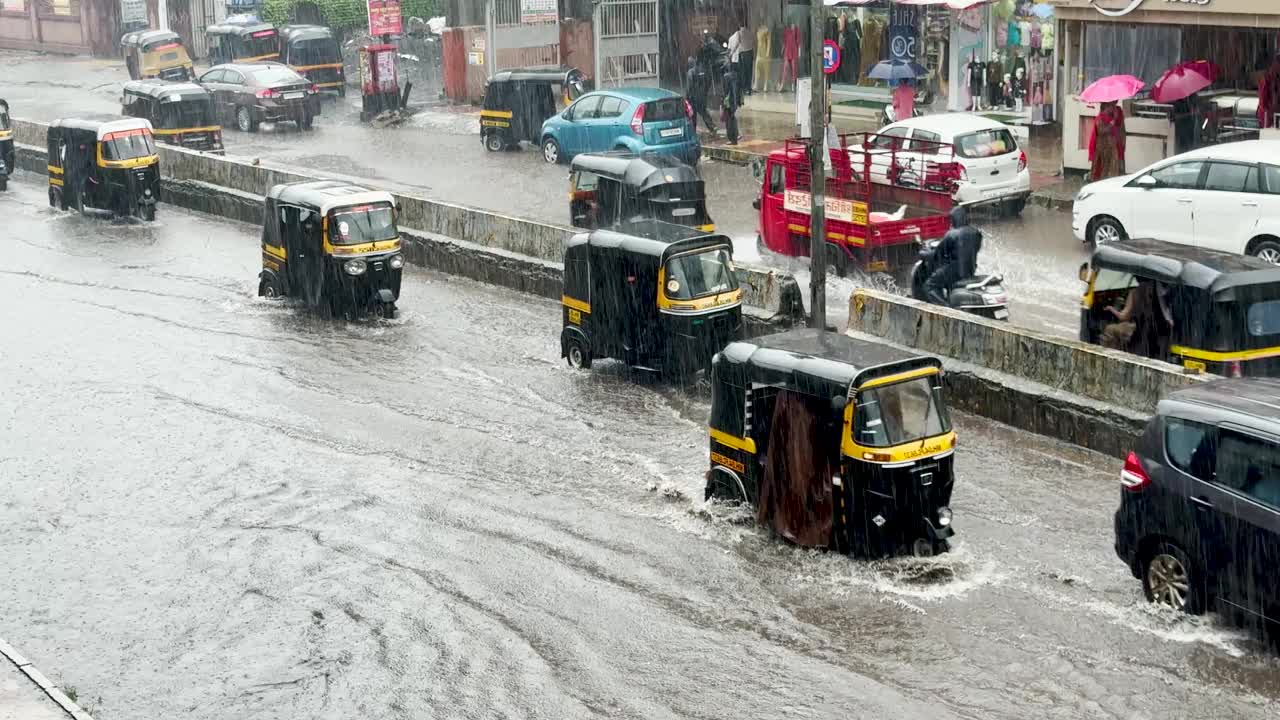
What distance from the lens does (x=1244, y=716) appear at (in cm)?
953

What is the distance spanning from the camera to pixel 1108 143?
24.2 m

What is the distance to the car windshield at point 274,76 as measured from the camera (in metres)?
37.3

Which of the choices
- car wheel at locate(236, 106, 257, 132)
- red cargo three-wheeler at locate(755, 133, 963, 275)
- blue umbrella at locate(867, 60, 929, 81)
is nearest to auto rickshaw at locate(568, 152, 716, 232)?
red cargo three-wheeler at locate(755, 133, 963, 275)

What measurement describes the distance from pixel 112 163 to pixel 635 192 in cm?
1096

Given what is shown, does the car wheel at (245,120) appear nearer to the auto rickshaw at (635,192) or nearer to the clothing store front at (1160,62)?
the auto rickshaw at (635,192)

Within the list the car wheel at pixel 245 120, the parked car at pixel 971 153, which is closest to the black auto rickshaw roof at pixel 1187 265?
the parked car at pixel 971 153

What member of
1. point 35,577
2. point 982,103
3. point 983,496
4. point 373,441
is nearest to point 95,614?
point 35,577

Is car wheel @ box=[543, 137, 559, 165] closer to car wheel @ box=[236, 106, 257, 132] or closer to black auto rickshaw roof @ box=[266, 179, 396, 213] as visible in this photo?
black auto rickshaw roof @ box=[266, 179, 396, 213]

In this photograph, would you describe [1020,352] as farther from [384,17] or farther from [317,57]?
[317,57]

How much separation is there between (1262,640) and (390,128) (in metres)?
29.6

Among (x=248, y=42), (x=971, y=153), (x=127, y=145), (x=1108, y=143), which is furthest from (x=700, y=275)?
(x=248, y=42)

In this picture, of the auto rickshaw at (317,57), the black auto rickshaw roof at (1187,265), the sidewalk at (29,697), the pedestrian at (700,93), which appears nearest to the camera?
the sidewalk at (29,697)

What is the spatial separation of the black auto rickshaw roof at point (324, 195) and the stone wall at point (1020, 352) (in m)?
6.81

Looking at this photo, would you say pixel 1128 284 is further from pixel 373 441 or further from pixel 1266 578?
pixel 373 441
